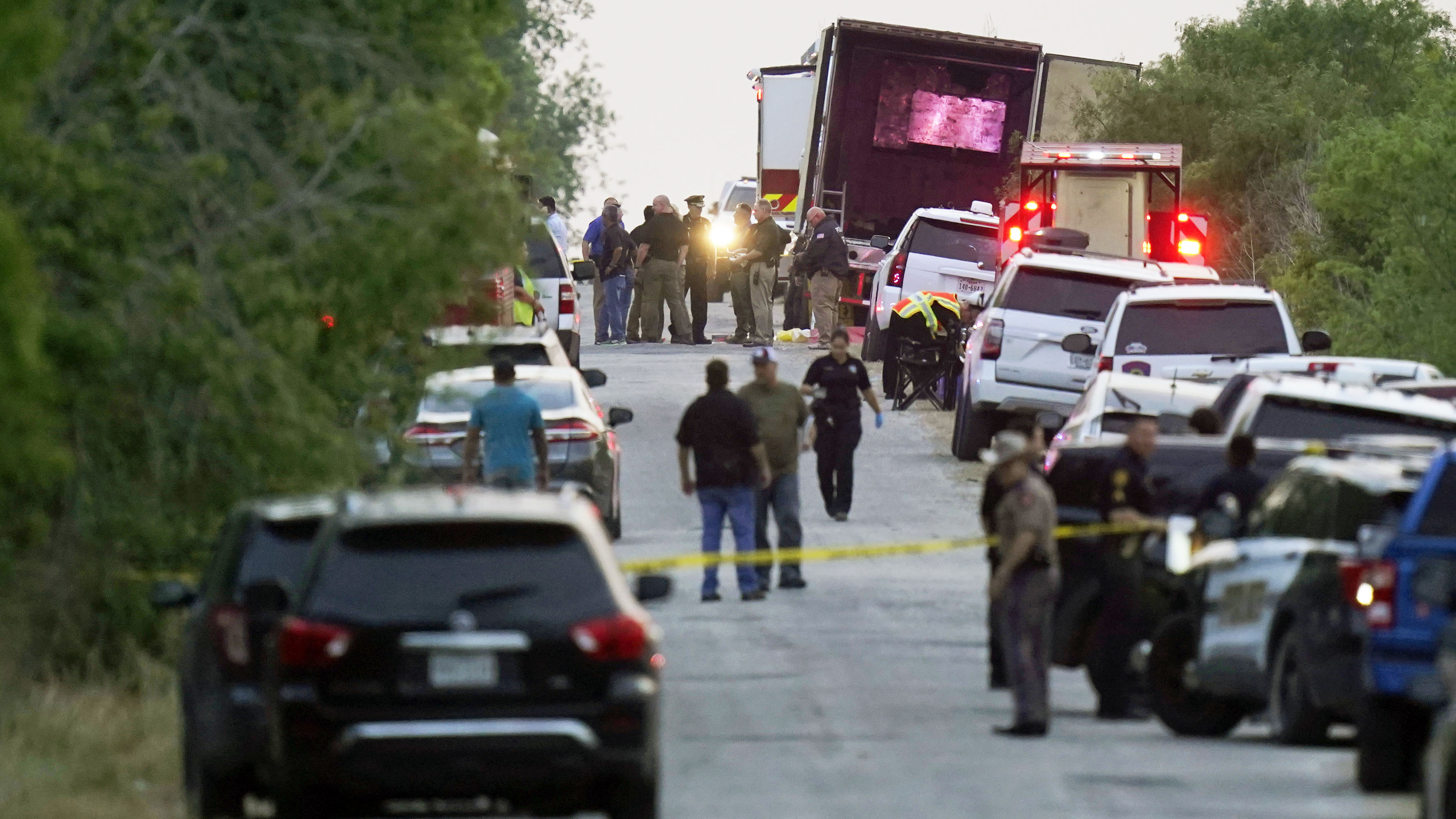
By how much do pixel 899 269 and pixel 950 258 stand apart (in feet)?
2.28

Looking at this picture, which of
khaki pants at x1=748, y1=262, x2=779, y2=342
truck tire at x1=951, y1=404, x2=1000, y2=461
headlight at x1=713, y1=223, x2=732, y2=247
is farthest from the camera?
headlight at x1=713, y1=223, x2=732, y2=247

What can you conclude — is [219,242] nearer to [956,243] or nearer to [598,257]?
[956,243]

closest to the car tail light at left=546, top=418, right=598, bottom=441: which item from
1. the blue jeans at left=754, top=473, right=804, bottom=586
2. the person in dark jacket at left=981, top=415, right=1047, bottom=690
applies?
the blue jeans at left=754, top=473, right=804, bottom=586

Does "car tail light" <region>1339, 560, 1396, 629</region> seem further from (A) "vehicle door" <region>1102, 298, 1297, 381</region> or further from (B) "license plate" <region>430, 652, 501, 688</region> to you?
(A) "vehicle door" <region>1102, 298, 1297, 381</region>

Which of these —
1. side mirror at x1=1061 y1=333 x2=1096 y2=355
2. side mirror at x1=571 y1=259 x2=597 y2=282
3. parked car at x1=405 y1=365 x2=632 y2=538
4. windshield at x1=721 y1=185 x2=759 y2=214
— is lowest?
parked car at x1=405 y1=365 x2=632 y2=538

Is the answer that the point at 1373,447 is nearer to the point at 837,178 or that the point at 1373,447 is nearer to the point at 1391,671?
the point at 1391,671

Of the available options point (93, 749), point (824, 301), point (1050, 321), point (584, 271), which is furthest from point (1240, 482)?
point (824, 301)

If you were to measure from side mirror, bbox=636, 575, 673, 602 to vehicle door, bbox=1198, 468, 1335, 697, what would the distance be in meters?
3.16

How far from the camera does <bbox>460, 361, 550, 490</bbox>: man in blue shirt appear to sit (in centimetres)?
1897

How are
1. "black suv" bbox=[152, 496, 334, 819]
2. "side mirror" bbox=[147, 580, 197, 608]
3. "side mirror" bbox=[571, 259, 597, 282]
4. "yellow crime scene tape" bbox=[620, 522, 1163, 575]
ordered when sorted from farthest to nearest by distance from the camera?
1. "side mirror" bbox=[571, 259, 597, 282]
2. "yellow crime scene tape" bbox=[620, 522, 1163, 575]
3. "side mirror" bbox=[147, 580, 197, 608]
4. "black suv" bbox=[152, 496, 334, 819]

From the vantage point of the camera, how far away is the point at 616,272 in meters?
37.8

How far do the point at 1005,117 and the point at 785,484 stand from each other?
1817 centimetres

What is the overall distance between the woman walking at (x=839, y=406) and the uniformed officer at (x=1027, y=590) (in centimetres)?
893

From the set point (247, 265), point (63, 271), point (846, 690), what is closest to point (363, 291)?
point (247, 265)
